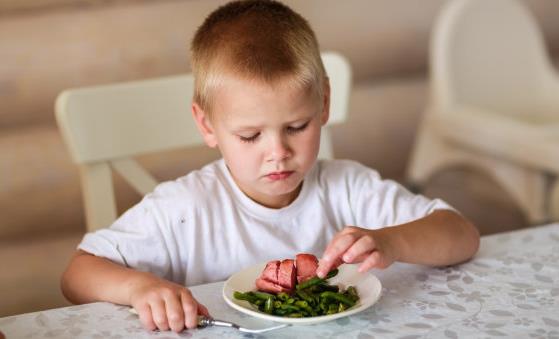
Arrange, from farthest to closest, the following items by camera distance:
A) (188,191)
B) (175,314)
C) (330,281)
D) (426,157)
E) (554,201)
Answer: (426,157) → (554,201) → (188,191) → (330,281) → (175,314)

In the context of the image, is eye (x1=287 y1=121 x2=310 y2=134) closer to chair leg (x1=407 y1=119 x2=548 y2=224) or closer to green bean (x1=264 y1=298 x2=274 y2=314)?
green bean (x1=264 y1=298 x2=274 y2=314)

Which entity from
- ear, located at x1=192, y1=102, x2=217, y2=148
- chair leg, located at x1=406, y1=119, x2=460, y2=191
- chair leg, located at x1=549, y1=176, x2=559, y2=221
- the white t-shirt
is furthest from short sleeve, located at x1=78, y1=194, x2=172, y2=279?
chair leg, located at x1=406, y1=119, x2=460, y2=191

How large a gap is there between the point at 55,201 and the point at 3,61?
396mm

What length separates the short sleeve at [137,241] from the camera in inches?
51.4

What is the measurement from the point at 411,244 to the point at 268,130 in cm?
25

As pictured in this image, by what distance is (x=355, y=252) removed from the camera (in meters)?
1.15

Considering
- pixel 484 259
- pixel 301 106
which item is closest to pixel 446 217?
pixel 484 259

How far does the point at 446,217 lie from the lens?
4.50 ft

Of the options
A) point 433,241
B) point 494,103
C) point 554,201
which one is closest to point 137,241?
point 433,241

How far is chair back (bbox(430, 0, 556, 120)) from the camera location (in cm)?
263

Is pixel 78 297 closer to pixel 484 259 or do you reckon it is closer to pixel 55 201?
pixel 484 259

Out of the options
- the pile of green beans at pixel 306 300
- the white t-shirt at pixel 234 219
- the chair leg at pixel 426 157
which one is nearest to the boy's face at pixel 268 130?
the white t-shirt at pixel 234 219

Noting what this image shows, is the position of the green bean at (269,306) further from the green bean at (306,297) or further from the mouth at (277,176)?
the mouth at (277,176)

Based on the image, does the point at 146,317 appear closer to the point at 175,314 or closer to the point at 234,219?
the point at 175,314
